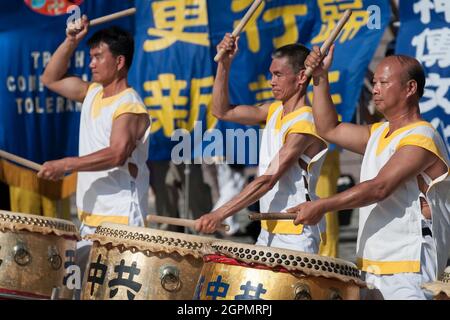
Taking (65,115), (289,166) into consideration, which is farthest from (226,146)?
(289,166)

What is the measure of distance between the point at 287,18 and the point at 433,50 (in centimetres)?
122

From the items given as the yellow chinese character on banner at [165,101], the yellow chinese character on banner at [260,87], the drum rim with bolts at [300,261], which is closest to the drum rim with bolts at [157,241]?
the drum rim with bolts at [300,261]

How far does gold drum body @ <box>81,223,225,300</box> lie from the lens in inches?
247

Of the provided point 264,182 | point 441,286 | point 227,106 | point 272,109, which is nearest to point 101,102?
point 227,106

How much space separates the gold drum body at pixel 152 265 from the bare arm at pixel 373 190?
83cm

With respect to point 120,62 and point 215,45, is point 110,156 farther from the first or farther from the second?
point 215,45

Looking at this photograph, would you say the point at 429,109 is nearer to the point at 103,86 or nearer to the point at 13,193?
the point at 103,86

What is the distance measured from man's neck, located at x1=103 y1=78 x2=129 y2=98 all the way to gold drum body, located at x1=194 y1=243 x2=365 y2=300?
2.38m

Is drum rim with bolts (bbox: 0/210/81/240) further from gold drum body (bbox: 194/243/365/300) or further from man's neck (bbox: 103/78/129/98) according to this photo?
gold drum body (bbox: 194/243/365/300)

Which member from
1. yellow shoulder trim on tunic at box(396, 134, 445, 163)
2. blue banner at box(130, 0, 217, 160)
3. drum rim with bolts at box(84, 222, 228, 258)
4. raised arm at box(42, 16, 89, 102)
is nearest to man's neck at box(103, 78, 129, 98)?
raised arm at box(42, 16, 89, 102)
